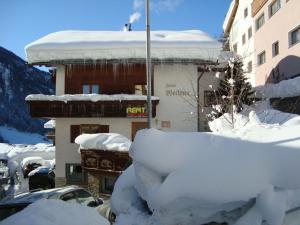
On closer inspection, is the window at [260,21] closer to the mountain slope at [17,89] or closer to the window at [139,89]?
the window at [139,89]

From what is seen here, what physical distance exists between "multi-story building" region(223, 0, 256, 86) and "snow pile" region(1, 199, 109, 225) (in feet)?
69.6

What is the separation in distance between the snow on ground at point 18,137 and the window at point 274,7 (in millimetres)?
68422

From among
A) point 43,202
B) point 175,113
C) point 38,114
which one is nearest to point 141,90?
point 175,113

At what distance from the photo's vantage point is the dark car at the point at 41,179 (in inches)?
790

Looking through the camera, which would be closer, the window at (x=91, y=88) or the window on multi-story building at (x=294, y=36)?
the window on multi-story building at (x=294, y=36)

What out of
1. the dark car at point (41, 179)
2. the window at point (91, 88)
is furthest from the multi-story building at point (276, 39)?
the dark car at point (41, 179)

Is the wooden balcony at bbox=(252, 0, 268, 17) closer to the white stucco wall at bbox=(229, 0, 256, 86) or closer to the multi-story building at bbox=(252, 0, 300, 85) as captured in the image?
the multi-story building at bbox=(252, 0, 300, 85)

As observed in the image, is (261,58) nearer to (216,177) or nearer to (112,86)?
(112,86)

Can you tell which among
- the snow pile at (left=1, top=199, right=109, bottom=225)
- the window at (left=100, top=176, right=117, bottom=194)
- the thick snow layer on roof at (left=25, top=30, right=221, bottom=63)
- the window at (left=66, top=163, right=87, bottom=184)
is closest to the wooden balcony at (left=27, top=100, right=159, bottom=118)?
the thick snow layer on roof at (left=25, top=30, right=221, bottom=63)

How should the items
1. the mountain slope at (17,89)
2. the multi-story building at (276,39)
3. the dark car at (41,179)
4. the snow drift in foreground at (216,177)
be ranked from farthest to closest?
the mountain slope at (17,89) < the dark car at (41,179) < the multi-story building at (276,39) < the snow drift in foreground at (216,177)

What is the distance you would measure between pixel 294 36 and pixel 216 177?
1804cm

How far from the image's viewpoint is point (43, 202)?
4598 millimetres

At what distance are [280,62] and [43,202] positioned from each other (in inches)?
774

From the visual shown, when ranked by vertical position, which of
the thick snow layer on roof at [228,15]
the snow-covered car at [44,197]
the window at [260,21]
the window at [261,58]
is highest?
the thick snow layer on roof at [228,15]
